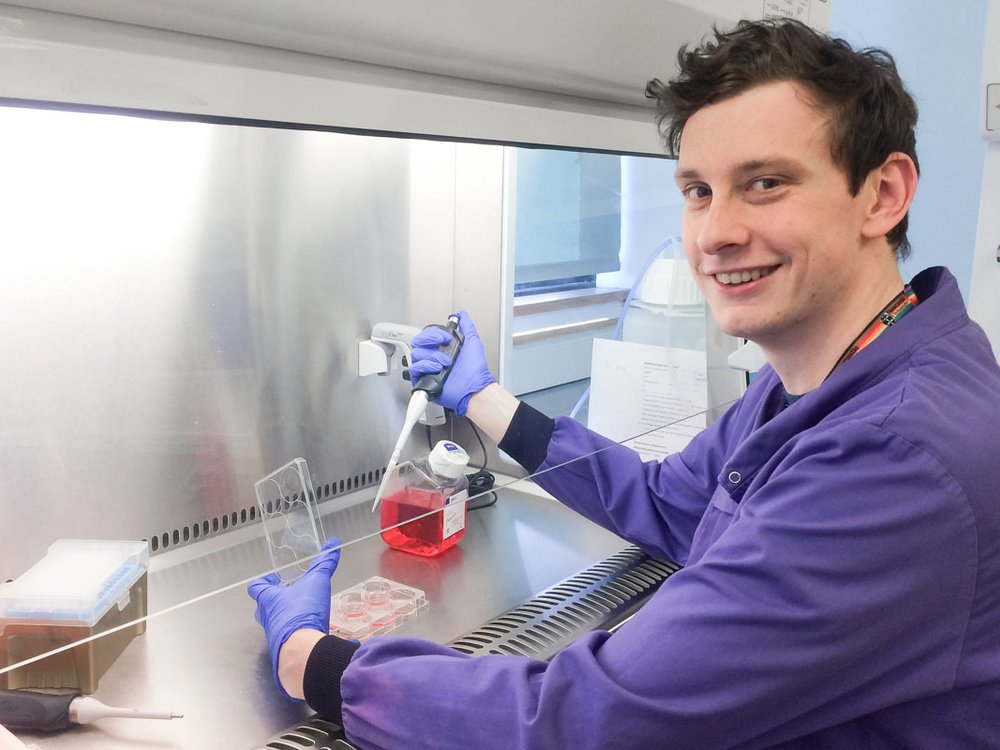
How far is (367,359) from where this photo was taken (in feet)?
4.94

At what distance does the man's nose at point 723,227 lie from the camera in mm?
952

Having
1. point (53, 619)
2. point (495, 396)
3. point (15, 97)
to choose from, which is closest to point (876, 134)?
point (495, 396)

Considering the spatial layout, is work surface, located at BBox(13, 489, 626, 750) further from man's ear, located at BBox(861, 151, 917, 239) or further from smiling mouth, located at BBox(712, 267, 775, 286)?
man's ear, located at BBox(861, 151, 917, 239)

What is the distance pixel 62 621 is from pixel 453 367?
0.76 meters

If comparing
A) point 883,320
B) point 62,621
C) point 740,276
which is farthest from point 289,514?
point 883,320

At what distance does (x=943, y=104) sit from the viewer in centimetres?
252

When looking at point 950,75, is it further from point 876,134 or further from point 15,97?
point 15,97

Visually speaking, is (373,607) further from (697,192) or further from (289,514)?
(697,192)

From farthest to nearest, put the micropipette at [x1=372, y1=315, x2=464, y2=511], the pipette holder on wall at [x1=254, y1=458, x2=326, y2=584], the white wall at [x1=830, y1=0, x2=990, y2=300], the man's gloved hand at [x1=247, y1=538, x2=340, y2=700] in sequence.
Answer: the white wall at [x1=830, y1=0, x2=990, y2=300], the micropipette at [x1=372, y1=315, x2=464, y2=511], the pipette holder on wall at [x1=254, y1=458, x2=326, y2=584], the man's gloved hand at [x1=247, y1=538, x2=340, y2=700]

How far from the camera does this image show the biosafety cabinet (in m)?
0.78

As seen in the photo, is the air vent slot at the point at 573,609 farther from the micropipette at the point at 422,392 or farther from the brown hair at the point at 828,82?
the brown hair at the point at 828,82

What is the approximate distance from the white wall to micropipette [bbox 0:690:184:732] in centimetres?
235

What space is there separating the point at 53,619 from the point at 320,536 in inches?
18.1

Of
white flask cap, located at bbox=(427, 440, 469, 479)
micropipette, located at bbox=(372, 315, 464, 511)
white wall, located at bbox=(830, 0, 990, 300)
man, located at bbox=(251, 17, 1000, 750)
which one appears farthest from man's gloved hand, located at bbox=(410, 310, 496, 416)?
white wall, located at bbox=(830, 0, 990, 300)
